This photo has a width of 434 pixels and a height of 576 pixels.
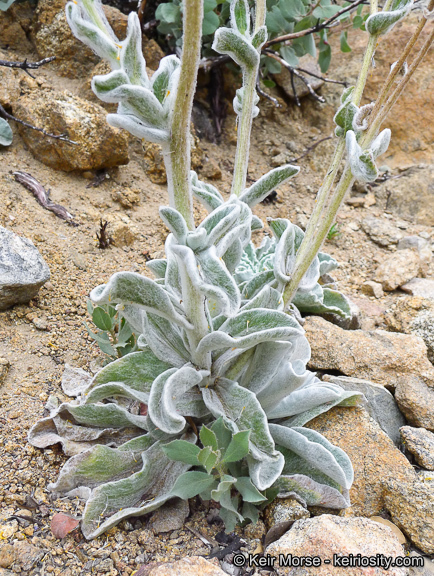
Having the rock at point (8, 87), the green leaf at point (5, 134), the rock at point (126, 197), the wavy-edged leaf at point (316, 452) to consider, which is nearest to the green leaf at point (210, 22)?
the rock at point (126, 197)

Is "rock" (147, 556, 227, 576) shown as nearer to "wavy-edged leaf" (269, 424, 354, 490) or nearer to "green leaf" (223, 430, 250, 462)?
"green leaf" (223, 430, 250, 462)

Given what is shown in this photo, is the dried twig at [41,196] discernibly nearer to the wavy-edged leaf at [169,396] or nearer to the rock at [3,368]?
the rock at [3,368]

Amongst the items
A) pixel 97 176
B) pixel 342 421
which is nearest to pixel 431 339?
pixel 342 421

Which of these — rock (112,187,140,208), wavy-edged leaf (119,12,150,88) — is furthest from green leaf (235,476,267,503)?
rock (112,187,140,208)

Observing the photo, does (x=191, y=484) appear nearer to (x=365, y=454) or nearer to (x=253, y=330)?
(x=253, y=330)

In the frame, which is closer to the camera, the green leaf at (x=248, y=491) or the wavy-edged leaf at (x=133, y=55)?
the wavy-edged leaf at (x=133, y=55)

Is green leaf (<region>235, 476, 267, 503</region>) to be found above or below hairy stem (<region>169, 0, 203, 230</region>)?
below

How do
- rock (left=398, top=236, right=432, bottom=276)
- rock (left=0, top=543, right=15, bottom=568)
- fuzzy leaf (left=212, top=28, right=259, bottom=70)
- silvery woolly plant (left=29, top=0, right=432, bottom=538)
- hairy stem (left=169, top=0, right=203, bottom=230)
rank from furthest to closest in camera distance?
1. rock (left=398, top=236, right=432, bottom=276)
2. fuzzy leaf (left=212, top=28, right=259, bottom=70)
3. rock (left=0, top=543, right=15, bottom=568)
4. silvery woolly plant (left=29, top=0, right=432, bottom=538)
5. hairy stem (left=169, top=0, right=203, bottom=230)
